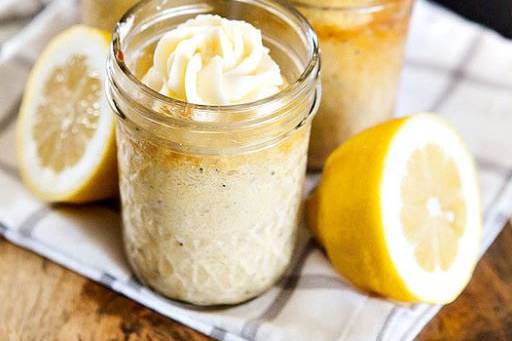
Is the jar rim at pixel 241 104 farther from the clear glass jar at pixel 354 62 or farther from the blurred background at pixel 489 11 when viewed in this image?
the blurred background at pixel 489 11

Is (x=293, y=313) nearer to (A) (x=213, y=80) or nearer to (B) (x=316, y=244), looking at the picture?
(B) (x=316, y=244)

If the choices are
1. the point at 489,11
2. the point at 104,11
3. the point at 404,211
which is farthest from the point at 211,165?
the point at 489,11

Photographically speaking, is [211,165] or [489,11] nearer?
[211,165]

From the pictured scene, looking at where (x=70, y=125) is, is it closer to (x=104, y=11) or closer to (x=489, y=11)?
(x=104, y=11)

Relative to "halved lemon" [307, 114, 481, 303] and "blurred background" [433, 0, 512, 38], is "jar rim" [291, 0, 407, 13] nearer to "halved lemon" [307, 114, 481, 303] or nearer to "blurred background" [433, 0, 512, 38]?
"halved lemon" [307, 114, 481, 303]

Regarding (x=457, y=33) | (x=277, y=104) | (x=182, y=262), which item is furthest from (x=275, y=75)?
(x=457, y=33)

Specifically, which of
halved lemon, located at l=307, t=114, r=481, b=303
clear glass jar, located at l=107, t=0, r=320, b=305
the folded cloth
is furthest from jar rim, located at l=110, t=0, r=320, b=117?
the folded cloth
